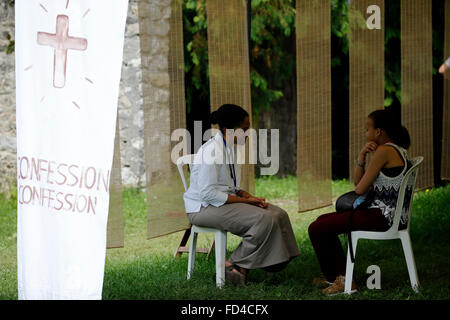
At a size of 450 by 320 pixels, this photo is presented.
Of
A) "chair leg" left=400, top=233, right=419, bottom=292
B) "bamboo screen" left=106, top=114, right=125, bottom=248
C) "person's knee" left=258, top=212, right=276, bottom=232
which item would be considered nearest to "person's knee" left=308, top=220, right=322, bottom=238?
"person's knee" left=258, top=212, right=276, bottom=232

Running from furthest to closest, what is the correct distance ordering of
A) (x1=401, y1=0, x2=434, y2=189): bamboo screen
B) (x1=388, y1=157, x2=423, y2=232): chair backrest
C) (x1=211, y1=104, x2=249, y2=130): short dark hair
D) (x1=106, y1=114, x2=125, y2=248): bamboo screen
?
(x1=401, y1=0, x2=434, y2=189): bamboo screen, (x1=106, y1=114, x2=125, y2=248): bamboo screen, (x1=211, y1=104, x2=249, y2=130): short dark hair, (x1=388, y1=157, x2=423, y2=232): chair backrest

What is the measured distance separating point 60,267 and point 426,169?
3316 millimetres

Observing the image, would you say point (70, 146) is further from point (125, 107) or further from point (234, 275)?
point (125, 107)

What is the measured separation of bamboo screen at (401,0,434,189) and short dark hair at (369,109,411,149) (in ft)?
3.48

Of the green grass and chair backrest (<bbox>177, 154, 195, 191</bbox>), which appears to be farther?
chair backrest (<bbox>177, 154, 195, 191</bbox>)

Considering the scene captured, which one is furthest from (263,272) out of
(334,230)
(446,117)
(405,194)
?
(446,117)

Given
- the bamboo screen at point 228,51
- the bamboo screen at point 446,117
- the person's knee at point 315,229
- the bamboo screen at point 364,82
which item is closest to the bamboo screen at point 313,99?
the bamboo screen at point 364,82

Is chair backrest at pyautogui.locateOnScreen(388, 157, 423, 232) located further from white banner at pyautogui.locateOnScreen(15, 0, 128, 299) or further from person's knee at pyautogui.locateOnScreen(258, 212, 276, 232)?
white banner at pyautogui.locateOnScreen(15, 0, 128, 299)

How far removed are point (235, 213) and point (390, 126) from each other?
3.79 feet

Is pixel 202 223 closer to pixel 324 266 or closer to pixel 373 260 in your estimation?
pixel 324 266

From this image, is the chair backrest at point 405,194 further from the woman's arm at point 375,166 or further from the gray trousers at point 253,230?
the gray trousers at point 253,230

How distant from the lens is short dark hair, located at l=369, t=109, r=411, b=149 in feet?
14.1

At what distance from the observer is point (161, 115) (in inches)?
194

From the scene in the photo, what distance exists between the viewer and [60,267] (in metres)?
3.31
